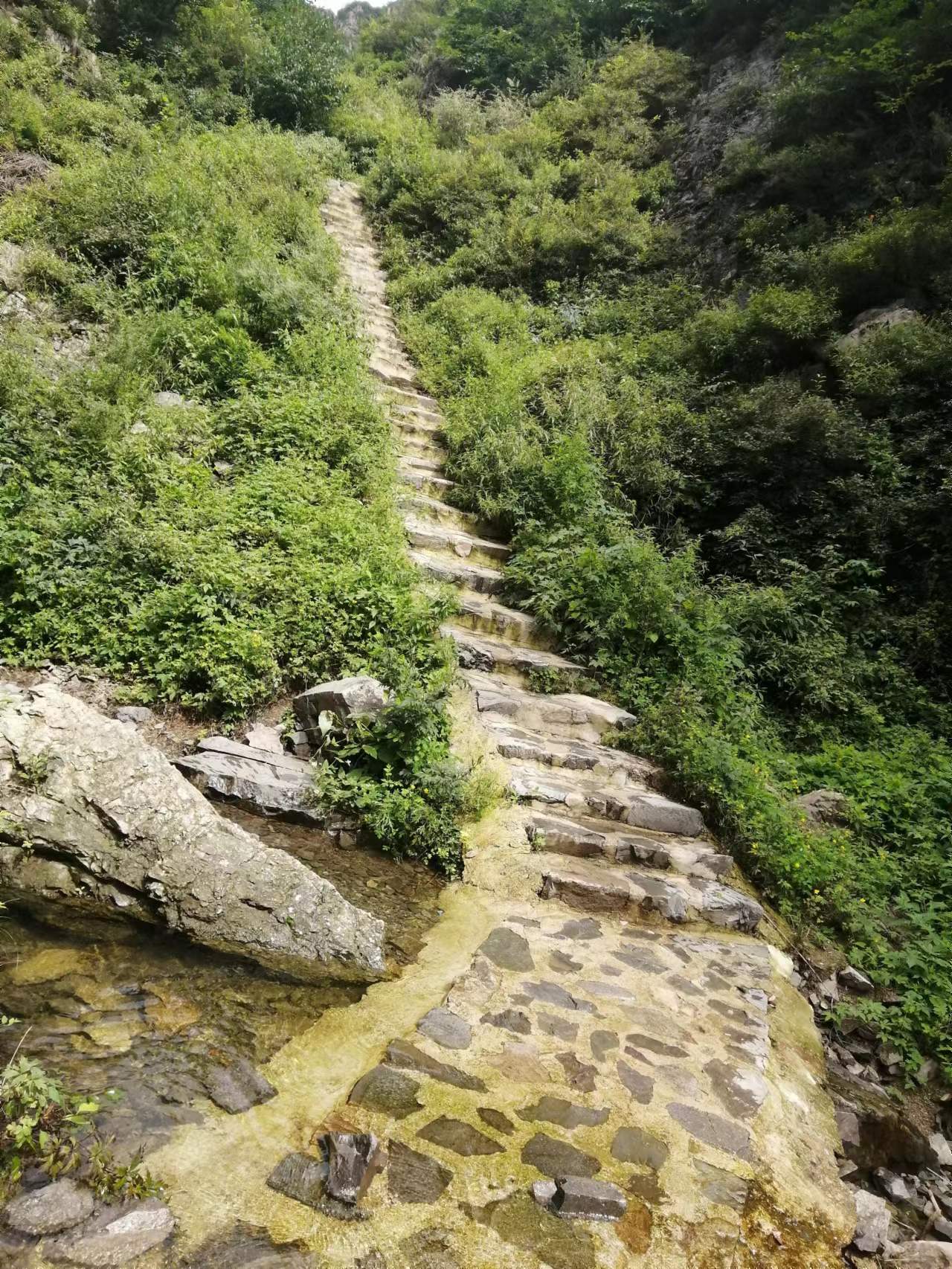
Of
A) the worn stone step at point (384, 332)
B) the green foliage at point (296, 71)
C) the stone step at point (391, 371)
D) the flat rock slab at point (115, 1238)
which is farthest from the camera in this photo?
the green foliage at point (296, 71)

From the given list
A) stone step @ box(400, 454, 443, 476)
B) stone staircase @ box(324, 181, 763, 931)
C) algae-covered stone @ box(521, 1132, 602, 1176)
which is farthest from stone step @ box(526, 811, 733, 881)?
stone step @ box(400, 454, 443, 476)

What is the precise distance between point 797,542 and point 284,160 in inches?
551

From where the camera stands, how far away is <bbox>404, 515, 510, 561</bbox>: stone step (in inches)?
Answer: 351

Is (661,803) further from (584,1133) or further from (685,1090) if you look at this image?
(584,1133)

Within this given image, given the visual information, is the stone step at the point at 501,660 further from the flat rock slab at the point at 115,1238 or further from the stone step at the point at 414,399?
the stone step at the point at 414,399

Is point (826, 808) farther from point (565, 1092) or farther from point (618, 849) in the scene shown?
point (565, 1092)

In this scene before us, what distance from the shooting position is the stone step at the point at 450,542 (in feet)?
29.3

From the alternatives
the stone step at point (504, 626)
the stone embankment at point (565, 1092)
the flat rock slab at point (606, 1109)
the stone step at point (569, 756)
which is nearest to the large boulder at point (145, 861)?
the stone embankment at point (565, 1092)

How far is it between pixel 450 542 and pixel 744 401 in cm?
504

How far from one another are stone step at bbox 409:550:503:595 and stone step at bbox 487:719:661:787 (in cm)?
249

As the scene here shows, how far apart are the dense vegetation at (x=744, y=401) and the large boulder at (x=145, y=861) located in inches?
142

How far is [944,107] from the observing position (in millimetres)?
12398

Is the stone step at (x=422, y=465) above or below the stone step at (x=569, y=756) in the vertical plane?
above

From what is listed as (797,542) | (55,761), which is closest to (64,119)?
(55,761)
